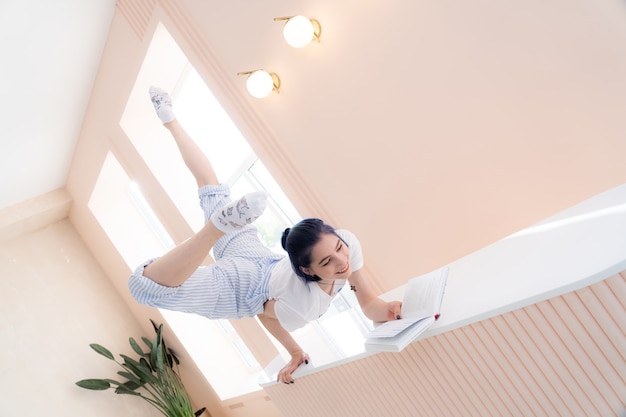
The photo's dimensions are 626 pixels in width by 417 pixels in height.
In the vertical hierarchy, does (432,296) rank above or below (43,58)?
below

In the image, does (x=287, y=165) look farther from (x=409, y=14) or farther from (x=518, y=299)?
(x=518, y=299)

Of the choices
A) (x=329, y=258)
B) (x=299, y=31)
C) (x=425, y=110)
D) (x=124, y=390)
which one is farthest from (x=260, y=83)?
(x=124, y=390)

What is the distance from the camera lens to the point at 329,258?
6.18ft

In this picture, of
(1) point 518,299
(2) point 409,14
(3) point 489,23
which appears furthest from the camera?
(2) point 409,14

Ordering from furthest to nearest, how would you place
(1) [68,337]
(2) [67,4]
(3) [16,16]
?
(1) [68,337], (2) [67,4], (3) [16,16]

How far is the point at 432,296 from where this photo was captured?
5.48ft

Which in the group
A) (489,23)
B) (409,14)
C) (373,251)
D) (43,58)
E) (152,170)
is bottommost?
(373,251)

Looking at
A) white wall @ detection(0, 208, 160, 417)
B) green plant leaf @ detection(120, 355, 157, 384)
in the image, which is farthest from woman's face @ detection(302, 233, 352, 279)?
white wall @ detection(0, 208, 160, 417)

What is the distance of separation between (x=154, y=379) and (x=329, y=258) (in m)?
3.76

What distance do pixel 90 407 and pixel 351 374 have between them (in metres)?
4.07

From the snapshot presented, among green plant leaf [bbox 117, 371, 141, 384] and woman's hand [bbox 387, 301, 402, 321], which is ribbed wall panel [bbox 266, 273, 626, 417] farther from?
green plant leaf [bbox 117, 371, 141, 384]

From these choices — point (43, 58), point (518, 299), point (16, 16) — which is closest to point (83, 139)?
point (43, 58)

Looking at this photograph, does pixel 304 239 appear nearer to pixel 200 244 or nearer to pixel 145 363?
pixel 200 244

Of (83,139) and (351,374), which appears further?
(83,139)
